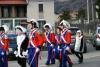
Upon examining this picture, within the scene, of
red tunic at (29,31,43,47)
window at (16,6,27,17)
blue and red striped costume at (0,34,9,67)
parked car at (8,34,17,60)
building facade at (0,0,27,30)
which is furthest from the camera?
window at (16,6,27,17)

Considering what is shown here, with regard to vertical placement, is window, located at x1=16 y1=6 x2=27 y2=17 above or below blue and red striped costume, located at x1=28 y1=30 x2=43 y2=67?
above

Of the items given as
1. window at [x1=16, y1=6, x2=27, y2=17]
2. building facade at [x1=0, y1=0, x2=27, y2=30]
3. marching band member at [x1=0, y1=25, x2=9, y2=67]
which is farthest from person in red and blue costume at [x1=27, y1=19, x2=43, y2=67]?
window at [x1=16, y1=6, x2=27, y2=17]

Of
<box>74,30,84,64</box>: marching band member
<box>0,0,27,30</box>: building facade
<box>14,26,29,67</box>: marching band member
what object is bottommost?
<box>74,30,84,64</box>: marching band member

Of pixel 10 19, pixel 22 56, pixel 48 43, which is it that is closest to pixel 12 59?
pixel 48 43

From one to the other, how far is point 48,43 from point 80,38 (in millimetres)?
1683

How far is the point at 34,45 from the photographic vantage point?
13656 mm

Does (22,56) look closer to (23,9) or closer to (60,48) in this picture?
(60,48)

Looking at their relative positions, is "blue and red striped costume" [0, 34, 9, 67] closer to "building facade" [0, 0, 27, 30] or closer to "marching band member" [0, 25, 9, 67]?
"marching band member" [0, 25, 9, 67]

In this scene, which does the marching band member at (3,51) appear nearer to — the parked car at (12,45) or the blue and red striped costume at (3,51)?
the blue and red striped costume at (3,51)

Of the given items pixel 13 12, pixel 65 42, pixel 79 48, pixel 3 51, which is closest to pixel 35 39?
pixel 3 51

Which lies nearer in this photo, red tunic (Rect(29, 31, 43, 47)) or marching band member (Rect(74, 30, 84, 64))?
red tunic (Rect(29, 31, 43, 47))

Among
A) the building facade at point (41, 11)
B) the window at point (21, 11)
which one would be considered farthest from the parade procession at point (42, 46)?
the window at point (21, 11)

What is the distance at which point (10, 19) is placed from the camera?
73.4 m

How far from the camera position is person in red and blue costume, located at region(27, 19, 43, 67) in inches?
534
